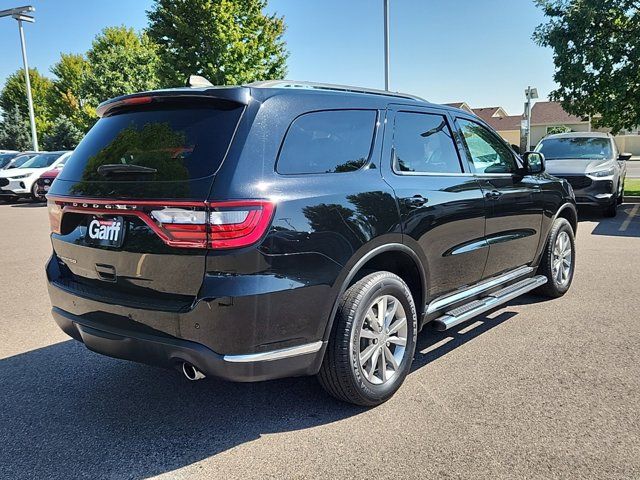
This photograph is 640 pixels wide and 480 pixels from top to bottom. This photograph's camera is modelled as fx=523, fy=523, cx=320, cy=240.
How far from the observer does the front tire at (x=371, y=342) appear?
288 cm

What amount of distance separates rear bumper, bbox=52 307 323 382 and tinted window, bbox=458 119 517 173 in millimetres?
2264

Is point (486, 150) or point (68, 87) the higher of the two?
point (68, 87)

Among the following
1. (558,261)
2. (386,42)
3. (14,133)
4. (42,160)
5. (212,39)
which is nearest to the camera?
(558,261)

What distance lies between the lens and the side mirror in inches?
183

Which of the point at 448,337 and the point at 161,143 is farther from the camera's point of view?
the point at 448,337

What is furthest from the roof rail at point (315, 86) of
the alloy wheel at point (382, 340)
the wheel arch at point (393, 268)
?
the alloy wheel at point (382, 340)

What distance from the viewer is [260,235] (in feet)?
8.12

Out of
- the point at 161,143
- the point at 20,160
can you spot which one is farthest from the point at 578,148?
the point at 20,160

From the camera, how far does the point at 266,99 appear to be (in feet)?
8.91

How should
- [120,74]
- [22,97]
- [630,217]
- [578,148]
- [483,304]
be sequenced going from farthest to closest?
[22,97] → [120,74] → [578,148] → [630,217] → [483,304]

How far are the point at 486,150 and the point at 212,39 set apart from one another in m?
20.0

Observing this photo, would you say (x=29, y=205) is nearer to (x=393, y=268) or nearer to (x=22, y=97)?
(x=393, y=268)

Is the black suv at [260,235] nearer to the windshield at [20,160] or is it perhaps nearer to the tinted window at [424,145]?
the tinted window at [424,145]

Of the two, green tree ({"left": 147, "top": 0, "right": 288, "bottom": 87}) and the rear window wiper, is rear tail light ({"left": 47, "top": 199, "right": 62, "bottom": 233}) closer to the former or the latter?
the rear window wiper
